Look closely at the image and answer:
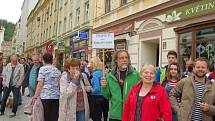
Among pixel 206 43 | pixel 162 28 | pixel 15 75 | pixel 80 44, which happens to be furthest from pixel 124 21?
pixel 15 75

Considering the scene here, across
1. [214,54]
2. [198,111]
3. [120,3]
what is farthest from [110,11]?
[198,111]

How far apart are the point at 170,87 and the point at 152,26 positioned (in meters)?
10.5

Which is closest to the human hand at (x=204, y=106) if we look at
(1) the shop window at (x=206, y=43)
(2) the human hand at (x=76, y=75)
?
(2) the human hand at (x=76, y=75)

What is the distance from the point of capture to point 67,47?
30.5m

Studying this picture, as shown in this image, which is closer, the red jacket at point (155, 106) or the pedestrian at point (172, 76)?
the red jacket at point (155, 106)

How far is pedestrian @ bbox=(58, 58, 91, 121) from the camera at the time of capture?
5.33 meters

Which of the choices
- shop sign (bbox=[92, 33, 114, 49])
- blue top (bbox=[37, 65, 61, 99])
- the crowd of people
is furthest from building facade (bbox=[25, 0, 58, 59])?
the crowd of people

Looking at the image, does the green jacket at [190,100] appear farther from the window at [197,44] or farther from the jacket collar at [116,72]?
the window at [197,44]

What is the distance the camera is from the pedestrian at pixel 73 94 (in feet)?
17.5

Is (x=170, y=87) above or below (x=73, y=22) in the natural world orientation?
below

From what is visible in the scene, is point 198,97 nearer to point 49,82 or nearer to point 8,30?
point 49,82

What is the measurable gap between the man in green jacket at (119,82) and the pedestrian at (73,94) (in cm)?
72

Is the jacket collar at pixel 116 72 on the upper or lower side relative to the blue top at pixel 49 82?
upper

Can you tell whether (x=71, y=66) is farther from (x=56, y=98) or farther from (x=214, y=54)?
(x=214, y=54)
